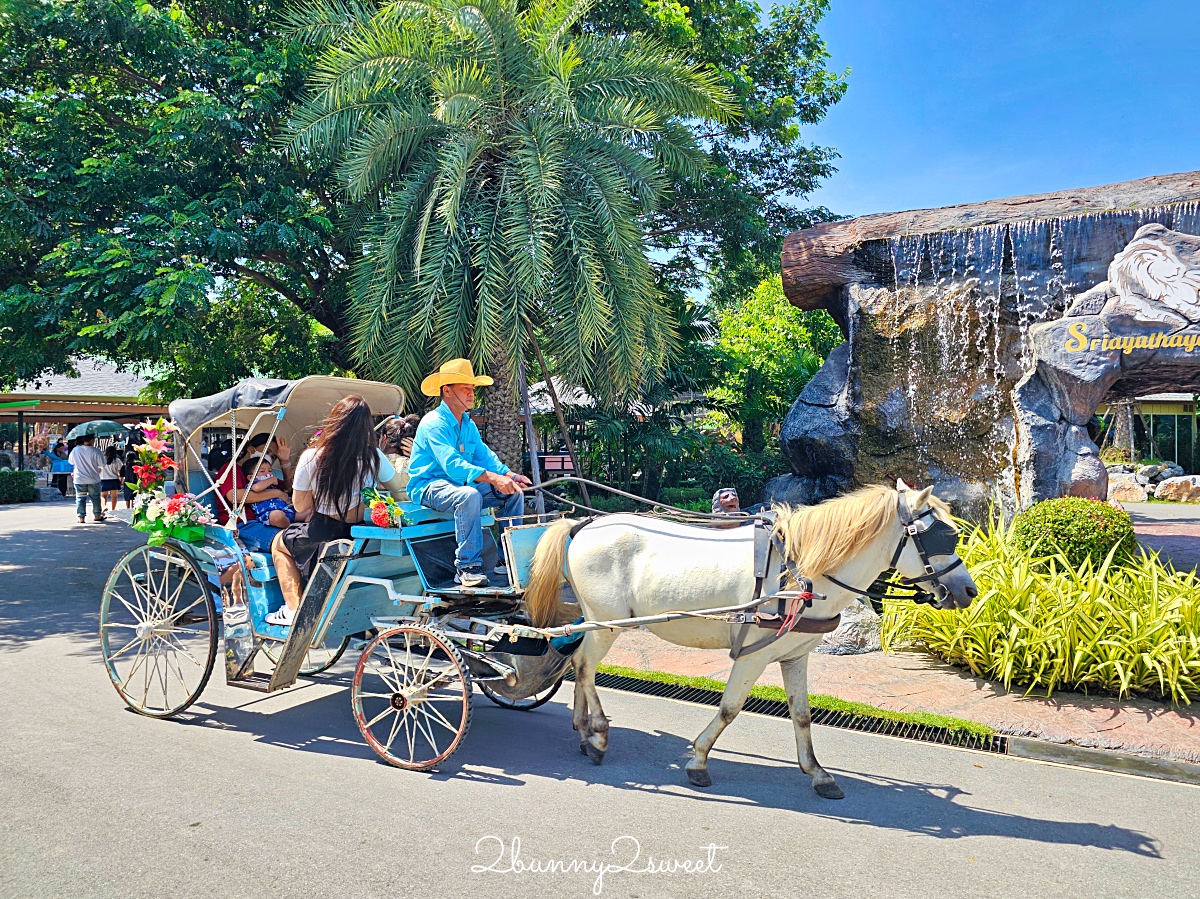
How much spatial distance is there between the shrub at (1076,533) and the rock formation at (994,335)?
2.56 m

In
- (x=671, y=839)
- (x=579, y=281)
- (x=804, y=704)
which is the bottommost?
(x=671, y=839)

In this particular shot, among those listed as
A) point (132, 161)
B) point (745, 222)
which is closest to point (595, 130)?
point (745, 222)

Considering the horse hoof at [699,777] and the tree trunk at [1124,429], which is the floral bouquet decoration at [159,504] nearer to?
the horse hoof at [699,777]

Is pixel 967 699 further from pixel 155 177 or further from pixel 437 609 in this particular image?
pixel 155 177

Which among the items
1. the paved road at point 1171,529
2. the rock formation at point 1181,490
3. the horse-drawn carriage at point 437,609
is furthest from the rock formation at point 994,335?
the rock formation at point 1181,490

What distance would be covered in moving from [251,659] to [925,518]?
4401 mm

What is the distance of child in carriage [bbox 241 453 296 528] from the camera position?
21.2 feet

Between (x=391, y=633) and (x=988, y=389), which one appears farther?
(x=988, y=389)

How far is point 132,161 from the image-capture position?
1184cm

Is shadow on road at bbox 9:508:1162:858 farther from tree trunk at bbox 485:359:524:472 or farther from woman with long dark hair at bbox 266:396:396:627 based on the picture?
tree trunk at bbox 485:359:524:472

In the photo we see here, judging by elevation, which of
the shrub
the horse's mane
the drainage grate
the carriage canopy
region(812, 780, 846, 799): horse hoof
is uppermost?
the carriage canopy

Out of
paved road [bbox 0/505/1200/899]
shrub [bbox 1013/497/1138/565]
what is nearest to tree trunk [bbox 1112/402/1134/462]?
shrub [bbox 1013/497/1138/565]

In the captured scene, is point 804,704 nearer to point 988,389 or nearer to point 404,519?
point 404,519

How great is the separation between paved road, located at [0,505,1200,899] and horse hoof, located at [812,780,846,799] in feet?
0.24
